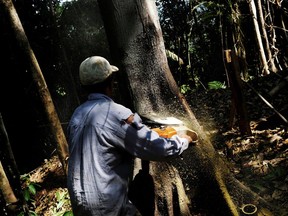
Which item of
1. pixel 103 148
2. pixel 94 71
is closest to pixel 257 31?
pixel 94 71

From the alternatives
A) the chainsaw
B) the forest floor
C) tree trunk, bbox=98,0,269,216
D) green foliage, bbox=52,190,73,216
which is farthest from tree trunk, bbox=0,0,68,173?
the chainsaw

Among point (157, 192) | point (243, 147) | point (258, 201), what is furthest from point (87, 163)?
point (243, 147)

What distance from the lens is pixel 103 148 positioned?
207 cm

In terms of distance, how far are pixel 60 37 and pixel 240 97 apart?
7.25 meters

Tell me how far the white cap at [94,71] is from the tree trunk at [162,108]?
0.72 m

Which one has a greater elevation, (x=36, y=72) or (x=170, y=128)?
(x=36, y=72)

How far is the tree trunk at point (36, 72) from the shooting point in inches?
213

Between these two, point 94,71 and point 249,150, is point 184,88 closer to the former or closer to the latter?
point 249,150

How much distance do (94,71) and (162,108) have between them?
1.01m

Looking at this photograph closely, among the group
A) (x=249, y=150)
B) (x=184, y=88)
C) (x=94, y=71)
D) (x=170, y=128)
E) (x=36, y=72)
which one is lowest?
(x=184, y=88)

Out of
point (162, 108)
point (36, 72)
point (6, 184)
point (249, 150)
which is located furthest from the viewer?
point (36, 72)

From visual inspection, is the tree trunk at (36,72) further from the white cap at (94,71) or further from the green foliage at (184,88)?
the green foliage at (184,88)

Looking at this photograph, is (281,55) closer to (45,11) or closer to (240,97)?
(240,97)

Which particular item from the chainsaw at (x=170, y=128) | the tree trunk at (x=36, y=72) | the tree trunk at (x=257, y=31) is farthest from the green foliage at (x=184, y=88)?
the chainsaw at (x=170, y=128)
